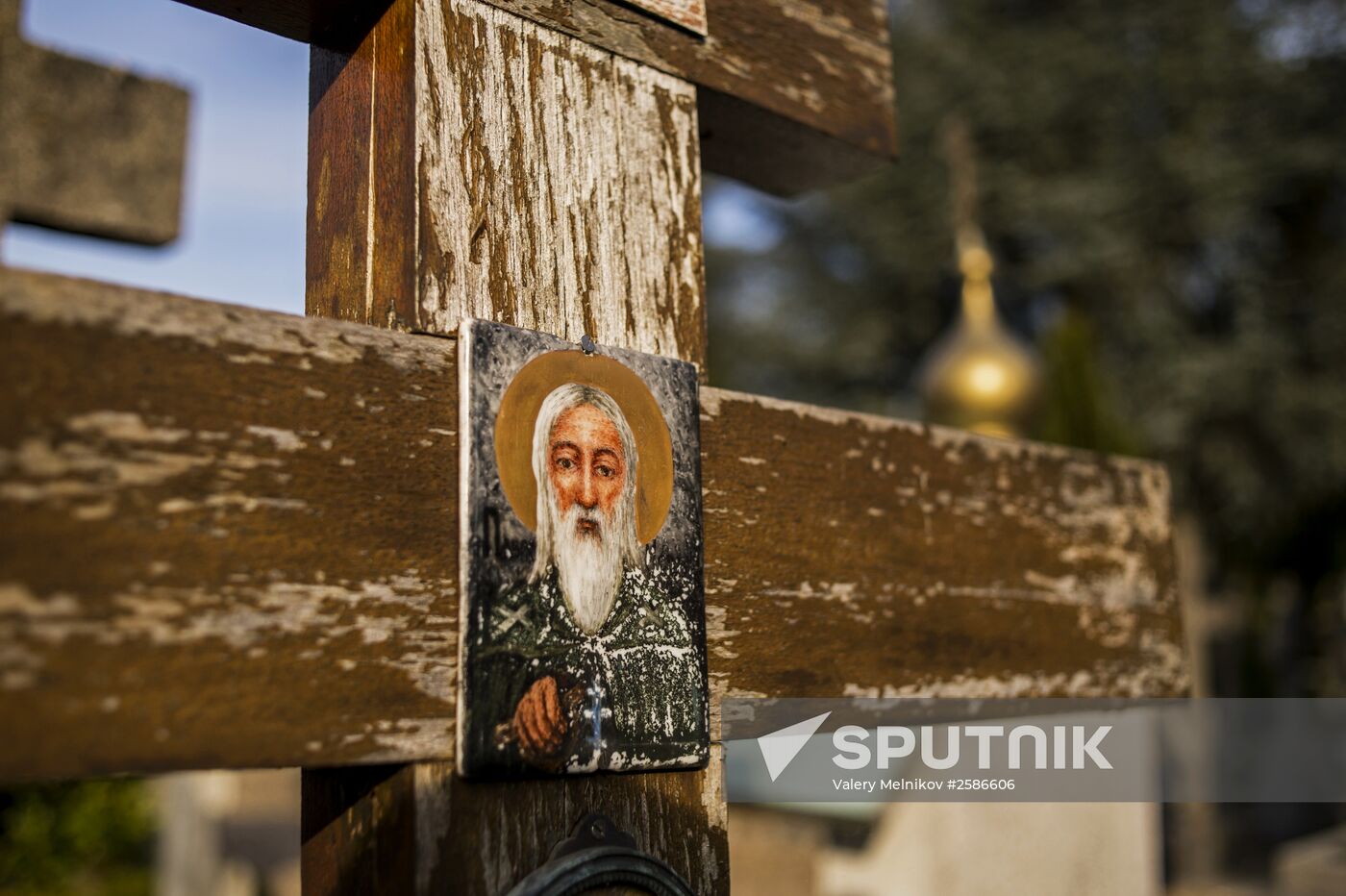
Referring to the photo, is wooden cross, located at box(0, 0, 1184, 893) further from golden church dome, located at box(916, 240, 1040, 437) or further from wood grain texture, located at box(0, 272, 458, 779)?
golden church dome, located at box(916, 240, 1040, 437)

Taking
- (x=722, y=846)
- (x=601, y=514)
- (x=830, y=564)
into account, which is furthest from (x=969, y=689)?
(x=601, y=514)

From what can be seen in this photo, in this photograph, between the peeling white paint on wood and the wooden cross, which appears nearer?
the wooden cross

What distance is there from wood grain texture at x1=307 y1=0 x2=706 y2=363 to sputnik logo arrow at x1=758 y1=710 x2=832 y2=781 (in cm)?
34

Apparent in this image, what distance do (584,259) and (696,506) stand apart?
8.9 inches

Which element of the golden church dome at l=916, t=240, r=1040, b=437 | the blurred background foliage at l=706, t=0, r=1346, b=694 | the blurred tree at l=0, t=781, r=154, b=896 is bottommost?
the blurred tree at l=0, t=781, r=154, b=896

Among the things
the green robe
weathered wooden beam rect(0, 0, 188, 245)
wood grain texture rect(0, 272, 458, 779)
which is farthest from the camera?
weathered wooden beam rect(0, 0, 188, 245)

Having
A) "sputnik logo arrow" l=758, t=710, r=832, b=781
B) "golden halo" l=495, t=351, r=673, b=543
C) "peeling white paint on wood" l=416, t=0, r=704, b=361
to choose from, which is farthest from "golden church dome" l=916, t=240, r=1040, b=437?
"golden halo" l=495, t=351, r=673, b=543

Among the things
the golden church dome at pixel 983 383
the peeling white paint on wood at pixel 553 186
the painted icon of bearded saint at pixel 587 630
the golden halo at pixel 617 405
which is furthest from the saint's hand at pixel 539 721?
the golden church dome at pixel 983 383

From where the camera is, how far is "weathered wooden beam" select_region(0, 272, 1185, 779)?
62cm

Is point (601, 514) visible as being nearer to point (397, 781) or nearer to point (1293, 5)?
point (397, 781)

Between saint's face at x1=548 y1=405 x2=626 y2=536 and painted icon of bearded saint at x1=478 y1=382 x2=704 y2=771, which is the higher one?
saint's face at x1=548 y1=405 x2=626 y2=536

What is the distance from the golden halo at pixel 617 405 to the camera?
81 cm

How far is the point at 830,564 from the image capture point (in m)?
1.05

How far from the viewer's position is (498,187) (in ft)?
2.95
